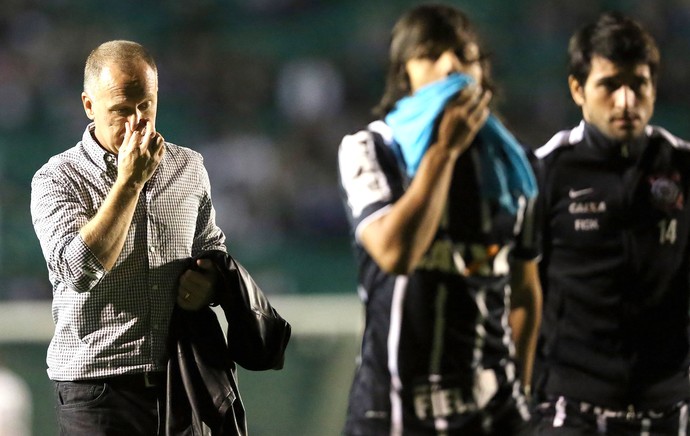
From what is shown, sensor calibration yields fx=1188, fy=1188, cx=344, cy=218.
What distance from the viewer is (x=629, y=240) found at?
11.2 feet

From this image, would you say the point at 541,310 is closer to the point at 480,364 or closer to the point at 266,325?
the point at 480,364

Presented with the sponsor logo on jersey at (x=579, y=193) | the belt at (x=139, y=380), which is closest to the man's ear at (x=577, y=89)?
the sponsor logo on jersey at (x=579, y=193)

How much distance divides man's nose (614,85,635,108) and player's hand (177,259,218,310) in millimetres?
1326

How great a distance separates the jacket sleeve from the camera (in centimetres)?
374

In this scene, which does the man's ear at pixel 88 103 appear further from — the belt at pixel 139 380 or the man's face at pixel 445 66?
the man's face at pixel 445 66

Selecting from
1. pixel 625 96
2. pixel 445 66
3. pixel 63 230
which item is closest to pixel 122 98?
pixel 63 230

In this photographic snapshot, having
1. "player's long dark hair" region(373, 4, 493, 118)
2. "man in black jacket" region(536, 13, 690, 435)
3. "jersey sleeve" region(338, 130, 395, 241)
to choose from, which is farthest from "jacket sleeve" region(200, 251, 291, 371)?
"player's long dark hair" region(373, 4, 493, 118)

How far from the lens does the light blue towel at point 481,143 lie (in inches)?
104

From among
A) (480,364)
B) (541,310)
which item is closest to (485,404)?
(480,364)

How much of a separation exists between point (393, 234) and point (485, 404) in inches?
18.5

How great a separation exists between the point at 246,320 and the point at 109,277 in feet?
1.51

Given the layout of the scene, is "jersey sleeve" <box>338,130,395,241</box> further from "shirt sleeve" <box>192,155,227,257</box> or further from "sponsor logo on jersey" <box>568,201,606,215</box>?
"shirt sleeve" <box>192,155,227,257</box>

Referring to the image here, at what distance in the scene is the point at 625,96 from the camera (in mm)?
3373

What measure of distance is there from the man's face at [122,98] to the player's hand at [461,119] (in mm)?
1211
